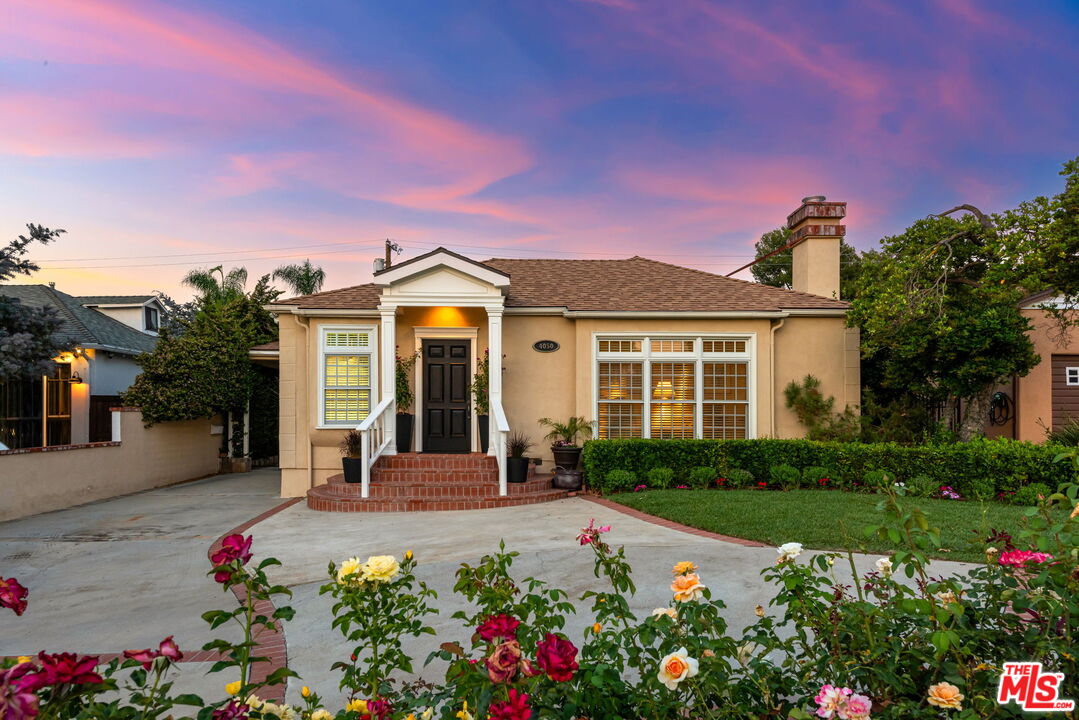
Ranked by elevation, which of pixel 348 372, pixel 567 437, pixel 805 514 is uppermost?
pixel 348 372

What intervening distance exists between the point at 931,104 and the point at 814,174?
2969mm

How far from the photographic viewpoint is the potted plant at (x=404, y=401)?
1110cm

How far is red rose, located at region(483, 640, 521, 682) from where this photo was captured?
144 cm

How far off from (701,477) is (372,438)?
5600 millimetres

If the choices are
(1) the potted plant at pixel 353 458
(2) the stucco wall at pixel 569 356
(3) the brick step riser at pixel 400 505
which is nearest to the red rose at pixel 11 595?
(3) the brick step riser at pixel 400 505

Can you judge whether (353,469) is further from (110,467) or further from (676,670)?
(676,670)

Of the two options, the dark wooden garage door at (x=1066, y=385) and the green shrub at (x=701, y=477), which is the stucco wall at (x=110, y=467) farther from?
the dark wooden garage door at (x=1066, y=385)

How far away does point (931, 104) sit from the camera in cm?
1223

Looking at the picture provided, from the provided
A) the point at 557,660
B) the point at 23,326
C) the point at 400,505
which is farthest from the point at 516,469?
the point at 23,326

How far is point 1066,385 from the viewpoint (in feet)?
39.3

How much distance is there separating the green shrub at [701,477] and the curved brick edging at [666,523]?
164 cm

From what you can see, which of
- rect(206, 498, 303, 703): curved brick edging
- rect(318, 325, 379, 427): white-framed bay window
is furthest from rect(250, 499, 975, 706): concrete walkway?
rect(318, 325, 379, 427): white-framed bay window

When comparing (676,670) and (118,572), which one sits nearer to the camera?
(676,670)

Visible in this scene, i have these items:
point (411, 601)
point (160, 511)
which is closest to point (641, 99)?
point (160, 511)
